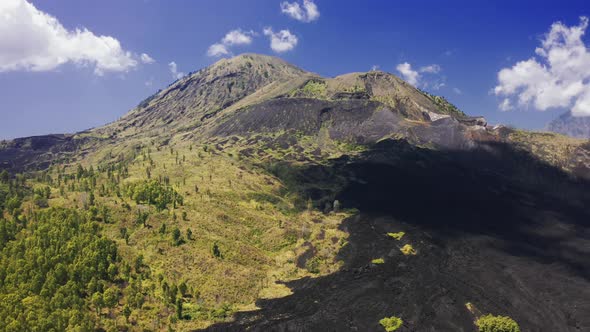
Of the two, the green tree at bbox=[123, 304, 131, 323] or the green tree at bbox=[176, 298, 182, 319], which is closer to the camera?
the green tree at bbox=[123, 304, 131, 323]

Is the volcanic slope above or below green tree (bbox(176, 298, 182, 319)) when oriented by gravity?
above

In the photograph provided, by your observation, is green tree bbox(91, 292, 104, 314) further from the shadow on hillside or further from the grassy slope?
the shadow on hillside

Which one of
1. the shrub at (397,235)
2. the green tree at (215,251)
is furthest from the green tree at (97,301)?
the shrub at (397,235)

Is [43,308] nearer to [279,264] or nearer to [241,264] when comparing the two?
[241,264]

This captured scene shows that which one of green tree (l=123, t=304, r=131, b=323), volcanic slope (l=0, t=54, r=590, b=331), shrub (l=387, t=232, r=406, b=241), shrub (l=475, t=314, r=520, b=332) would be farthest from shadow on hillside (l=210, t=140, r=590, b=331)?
green tree (l=123, t=304, r=131, b=323)

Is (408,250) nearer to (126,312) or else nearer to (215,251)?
(215,251)

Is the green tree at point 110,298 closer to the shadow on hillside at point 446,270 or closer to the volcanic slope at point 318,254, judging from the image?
the volcanic slope at point 318,254
